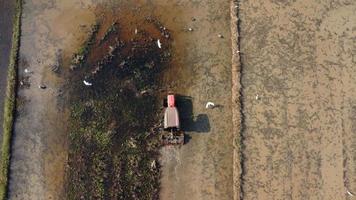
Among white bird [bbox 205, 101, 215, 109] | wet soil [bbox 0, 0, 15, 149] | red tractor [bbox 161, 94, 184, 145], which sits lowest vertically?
red tractor [bbox 161, 94, 184, 145]

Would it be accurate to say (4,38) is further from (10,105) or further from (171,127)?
(171,127)

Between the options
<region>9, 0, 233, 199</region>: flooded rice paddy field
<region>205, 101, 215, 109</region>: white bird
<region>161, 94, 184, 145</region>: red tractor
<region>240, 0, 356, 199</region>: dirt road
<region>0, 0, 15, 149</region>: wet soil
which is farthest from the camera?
<region>0, 0, 15, 149</region>: wet soil

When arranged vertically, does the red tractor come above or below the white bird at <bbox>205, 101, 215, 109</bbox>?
below

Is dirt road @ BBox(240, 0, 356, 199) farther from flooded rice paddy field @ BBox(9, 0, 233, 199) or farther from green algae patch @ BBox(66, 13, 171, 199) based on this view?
green algae patch @ BBox(66, 13, 171, 199)

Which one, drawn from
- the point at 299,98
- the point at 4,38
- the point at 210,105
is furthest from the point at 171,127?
the point at 4,38

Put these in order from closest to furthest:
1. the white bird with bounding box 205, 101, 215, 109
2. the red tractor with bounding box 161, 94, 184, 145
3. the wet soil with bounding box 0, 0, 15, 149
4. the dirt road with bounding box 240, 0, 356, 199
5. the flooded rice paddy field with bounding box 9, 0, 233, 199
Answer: the dirt road with bounding box 240, 0, 356, 199
the flooded rice paddy field with bounding box 9, 0, 233, 199
the red tractor with bounding box 161, 94, 184, 145
the white bird with bounding box 205, 101, 215, 109
the wet soil with bounding box 0, 0, 15, 149

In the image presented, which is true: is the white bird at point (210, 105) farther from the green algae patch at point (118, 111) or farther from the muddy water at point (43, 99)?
the muddy water at point (43, 99)

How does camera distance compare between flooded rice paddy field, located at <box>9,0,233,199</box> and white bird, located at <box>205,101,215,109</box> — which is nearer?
flooded rice paddy field, located at <box>9,0,233,199</box>

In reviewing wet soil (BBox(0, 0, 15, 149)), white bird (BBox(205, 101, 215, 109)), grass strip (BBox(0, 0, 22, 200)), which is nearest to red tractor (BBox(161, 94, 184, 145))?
white bird (BBox(205, 101, 215, 109))
